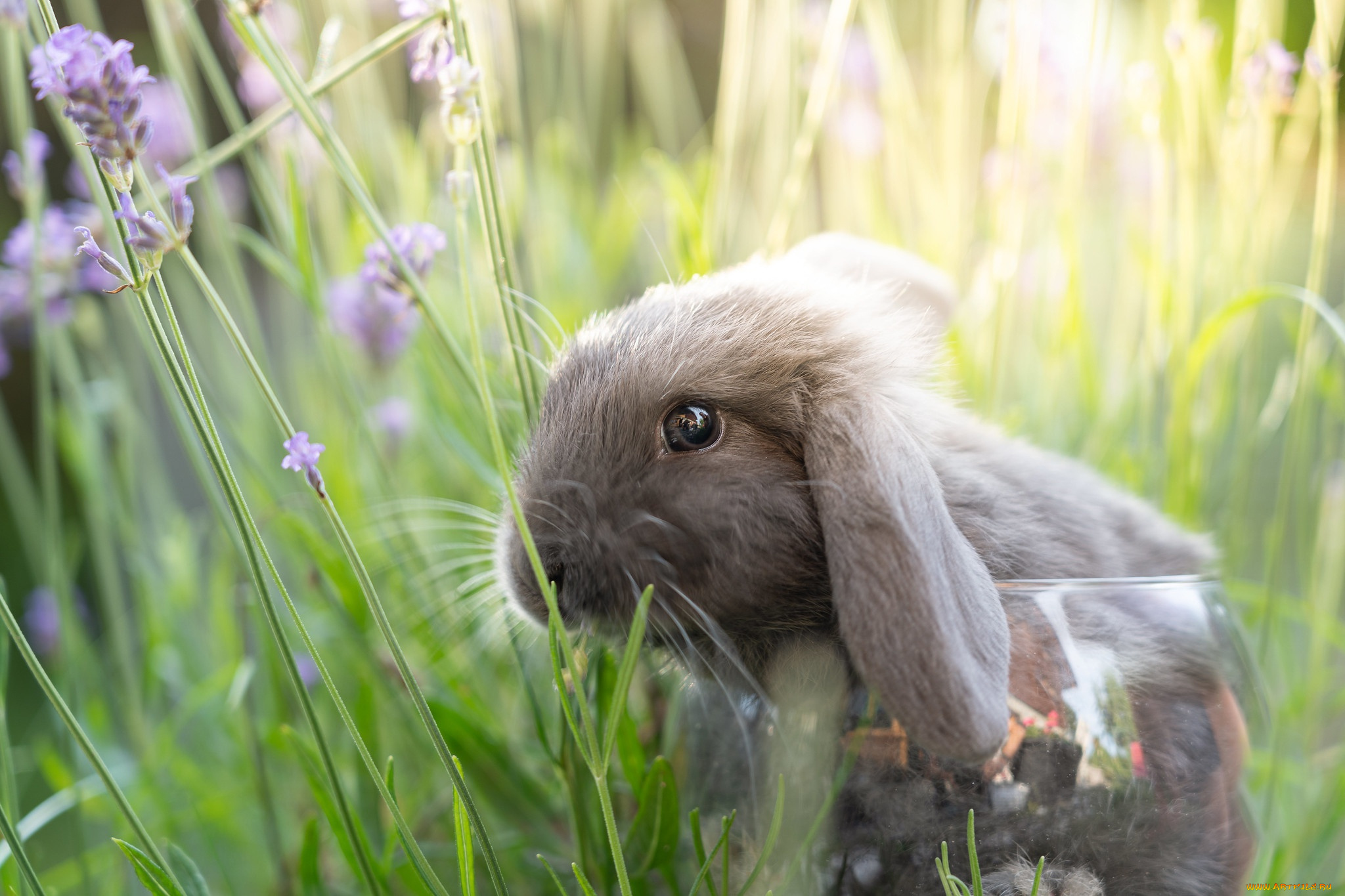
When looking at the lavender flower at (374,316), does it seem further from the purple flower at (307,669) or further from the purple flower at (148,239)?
the purple flower at (307,669)

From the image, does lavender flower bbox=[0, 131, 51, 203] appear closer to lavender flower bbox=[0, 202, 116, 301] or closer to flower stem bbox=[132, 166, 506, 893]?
lavender flower bbox=[0, 202, 116, 301]

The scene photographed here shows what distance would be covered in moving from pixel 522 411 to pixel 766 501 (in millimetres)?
214

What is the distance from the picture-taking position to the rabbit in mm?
407

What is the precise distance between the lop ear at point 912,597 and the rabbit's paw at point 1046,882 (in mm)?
83

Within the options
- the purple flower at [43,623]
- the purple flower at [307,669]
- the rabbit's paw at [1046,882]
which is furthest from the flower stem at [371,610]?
the purple flower at [43,623]

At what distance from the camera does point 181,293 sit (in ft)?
3.97

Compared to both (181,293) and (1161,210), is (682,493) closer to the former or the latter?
(1161,210)

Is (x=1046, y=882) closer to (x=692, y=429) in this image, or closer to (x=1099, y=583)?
(x=1099, y=583)

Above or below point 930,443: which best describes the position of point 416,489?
below

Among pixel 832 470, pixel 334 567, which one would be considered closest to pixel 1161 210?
pixel 832 470

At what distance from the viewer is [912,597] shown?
0.40 meters

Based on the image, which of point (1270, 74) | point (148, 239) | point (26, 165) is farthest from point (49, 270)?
point (1270, 74)

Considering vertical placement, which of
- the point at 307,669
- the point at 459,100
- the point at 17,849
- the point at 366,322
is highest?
the point at 459,100

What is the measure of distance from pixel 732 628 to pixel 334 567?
36 centimetres
